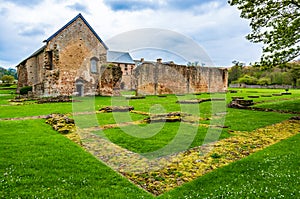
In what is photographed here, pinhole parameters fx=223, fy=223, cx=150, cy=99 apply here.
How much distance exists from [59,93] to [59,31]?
7.22 meters

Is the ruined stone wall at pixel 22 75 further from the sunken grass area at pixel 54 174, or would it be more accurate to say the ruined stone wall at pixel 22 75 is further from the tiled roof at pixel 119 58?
the sunken grass area at pixel 54 174

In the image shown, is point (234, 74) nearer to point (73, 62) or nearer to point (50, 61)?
point (73, 62)

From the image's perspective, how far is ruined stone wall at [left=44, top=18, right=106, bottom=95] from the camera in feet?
84.4

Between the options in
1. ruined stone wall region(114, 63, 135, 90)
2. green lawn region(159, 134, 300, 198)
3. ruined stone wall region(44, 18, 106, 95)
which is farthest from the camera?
ruined stone wall region(114, 63, 135, 90)

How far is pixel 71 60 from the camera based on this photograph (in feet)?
89.2

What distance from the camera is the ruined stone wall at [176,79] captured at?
101 ft

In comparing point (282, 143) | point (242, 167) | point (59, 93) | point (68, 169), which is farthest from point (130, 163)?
point (59, 93)

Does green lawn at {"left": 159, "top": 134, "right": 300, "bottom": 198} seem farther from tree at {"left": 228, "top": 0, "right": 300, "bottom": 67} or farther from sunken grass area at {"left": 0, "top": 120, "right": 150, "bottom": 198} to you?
tree at {"left": 228, "top": 0, "right": 300, "bottom": 67}

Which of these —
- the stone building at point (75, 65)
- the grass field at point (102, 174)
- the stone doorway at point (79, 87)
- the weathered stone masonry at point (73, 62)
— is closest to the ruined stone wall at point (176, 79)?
the stone building at point (75, 65)

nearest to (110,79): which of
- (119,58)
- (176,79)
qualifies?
(176,79)

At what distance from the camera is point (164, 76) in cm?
3275

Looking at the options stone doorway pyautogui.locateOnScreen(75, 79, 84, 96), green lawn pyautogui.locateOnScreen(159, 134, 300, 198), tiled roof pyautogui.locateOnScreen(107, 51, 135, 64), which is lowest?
green lawn pyautogui.locateOnScreen(159, 134, 300, 198)

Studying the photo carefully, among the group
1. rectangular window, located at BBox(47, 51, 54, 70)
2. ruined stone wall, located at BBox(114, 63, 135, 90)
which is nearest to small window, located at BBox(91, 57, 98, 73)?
rectangular window, located at BBox(47, 51, 54, 70)

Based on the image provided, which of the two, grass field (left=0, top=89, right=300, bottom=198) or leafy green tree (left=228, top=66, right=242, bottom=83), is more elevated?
leafy green tree (left=228, top=66, right=242, bottom=83)
